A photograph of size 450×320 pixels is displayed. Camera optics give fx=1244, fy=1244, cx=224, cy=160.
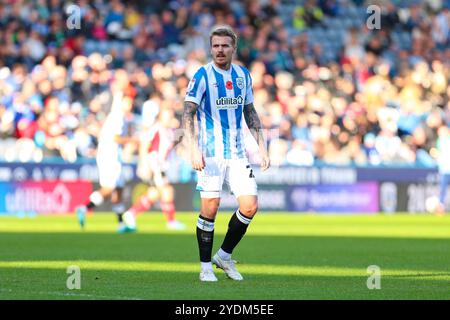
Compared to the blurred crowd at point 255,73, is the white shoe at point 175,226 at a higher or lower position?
lower

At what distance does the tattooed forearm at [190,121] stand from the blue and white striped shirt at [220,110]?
0.11 meters

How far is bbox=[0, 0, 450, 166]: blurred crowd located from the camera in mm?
28500

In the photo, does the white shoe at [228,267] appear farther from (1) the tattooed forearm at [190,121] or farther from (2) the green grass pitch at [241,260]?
(1) the tattooed forearm at [190,121]

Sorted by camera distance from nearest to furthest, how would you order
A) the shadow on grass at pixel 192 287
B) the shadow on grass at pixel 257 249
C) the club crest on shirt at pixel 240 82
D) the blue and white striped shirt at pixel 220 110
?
the shadow on grass at pixel 192 287
the blue and white striped shirt at pixel 220 110
the club crest on shirt at pixel 240 82
the shadow on grass at pixel 257 249

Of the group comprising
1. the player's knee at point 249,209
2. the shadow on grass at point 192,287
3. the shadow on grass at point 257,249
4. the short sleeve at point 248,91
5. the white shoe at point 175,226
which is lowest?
the white shoe at point 175,226

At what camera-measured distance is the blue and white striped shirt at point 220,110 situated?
12219mm

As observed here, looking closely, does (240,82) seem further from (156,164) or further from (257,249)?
(156,164)

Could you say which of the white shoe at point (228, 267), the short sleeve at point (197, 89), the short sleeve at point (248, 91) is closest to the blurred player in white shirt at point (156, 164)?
the white shoe at point (228, 267)

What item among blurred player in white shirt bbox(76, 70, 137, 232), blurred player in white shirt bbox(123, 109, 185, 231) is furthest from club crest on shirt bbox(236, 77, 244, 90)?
blurred player in white shirt bbox(123, 109, 185, 231)

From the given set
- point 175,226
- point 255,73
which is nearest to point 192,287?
point 175,226

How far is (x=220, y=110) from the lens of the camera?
12281 millimetres

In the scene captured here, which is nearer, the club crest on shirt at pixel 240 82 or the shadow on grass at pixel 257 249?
the club crest on shirt at pixel 240 82

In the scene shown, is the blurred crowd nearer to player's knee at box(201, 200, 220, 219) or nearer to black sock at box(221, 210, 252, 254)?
black sock at box(221, 210, 252, 254)
